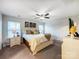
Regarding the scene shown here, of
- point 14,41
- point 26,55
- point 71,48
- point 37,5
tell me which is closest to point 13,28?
point 14,41

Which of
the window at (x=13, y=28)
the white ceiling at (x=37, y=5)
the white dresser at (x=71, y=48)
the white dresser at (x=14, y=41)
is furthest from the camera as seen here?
the window at (x=13, y=28)

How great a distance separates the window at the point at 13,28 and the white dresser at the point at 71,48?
17.4 ft

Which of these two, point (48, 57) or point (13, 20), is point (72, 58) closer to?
point (48, 57)

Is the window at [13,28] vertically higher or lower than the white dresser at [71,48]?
higher

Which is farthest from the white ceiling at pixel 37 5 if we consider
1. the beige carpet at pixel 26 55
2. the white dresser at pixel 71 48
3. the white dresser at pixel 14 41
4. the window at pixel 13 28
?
the white dresser at pixel 14 41

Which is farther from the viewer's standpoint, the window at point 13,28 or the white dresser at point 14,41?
the window at point 13,28

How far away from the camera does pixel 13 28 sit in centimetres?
683

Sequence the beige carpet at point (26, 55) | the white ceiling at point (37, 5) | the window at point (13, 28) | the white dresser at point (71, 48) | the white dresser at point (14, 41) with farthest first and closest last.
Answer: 1. the window at point (13, 28)
2. the white dresser at point (14, 41)
3. the beige carpet at point (26, 55)
4. the white ceiling at point (37, 5)
5. the white dresser at point (71, 48)

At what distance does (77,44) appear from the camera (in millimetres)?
1729

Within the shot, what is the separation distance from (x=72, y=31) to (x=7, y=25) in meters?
5.18

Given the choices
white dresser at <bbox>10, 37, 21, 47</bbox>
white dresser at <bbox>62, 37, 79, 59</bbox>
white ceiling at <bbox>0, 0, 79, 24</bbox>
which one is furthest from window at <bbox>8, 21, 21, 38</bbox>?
white dresser at <bbox>62, 37, 79, 59</bbox>

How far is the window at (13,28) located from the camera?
21.2 ft

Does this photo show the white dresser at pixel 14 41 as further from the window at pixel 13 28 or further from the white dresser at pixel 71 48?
the white dresser at pixel 71 48

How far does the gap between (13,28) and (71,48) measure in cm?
573
